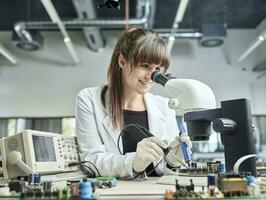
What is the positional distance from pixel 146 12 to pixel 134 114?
115 inches

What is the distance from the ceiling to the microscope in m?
3.16

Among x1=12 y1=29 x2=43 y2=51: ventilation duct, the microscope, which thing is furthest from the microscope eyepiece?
x1=12 y1=29 x2=43 y2=51: ventilation duct

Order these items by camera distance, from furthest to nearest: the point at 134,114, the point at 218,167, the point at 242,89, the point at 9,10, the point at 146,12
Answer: the point at 242,89 → the point at 9,10 → the point at 146,12 → the point at 134,114 → the point at 218,167

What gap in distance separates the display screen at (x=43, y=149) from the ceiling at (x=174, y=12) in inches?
120

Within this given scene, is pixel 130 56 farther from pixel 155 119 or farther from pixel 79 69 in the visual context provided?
pixel 79 69

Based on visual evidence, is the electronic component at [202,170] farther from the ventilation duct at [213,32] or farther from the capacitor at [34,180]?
the ventilation duct at [213,32]

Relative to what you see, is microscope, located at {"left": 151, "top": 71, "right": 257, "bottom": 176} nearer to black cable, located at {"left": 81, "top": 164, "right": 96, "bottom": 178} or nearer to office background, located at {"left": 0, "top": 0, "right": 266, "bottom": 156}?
black cable, located at {"left": 81, "top": 164, "right": 96, "bottom": 178}

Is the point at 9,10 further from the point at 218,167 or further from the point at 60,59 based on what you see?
the point at 218,167

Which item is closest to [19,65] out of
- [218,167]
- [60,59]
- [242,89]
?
[60,59]

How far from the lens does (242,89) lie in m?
4.52

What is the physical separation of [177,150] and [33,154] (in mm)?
427

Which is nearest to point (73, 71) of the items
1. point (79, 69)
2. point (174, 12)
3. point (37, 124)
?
point (79, 69)

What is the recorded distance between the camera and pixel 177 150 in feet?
2.77

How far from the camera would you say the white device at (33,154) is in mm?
783
